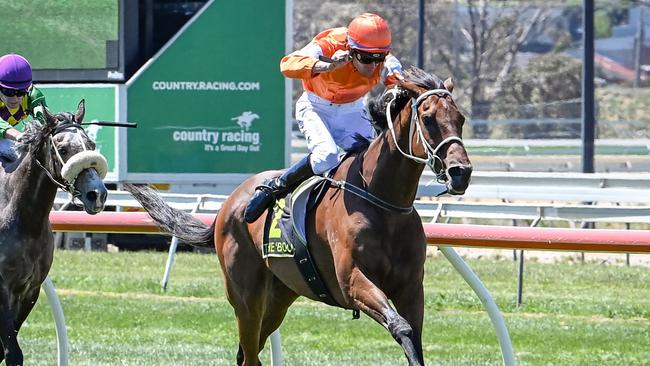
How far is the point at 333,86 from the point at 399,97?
0.63 meters

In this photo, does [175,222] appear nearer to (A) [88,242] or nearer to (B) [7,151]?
(B) [7,151]

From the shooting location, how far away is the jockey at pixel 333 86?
266 inches

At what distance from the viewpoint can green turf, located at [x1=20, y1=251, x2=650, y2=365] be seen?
926cm

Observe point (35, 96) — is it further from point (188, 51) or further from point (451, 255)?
→ point (188, 51)

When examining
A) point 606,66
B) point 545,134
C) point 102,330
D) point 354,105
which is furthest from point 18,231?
point 606,66

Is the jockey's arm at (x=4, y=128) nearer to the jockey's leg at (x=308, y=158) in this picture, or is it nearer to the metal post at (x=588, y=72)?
the jockey's leg at (x=308, y=158)

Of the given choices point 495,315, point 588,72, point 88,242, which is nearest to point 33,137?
point 495,315

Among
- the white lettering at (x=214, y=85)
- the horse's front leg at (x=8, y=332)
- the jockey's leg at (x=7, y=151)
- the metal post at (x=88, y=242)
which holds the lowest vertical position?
the metal post at (x=88, y=242)

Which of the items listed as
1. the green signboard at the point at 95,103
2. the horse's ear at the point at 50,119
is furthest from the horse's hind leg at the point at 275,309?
the green signboard at the point at 95,103

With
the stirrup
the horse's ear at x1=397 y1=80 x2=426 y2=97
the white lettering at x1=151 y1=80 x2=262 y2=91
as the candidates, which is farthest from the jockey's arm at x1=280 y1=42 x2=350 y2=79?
the white lettering at x1=151 y1=80 x2=262 y2=91

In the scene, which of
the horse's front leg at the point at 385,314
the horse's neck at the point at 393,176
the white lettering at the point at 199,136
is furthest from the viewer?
the white lettering at the point at 199,136

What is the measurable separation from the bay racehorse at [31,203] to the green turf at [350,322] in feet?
5.70

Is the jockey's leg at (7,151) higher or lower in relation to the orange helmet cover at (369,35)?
lower

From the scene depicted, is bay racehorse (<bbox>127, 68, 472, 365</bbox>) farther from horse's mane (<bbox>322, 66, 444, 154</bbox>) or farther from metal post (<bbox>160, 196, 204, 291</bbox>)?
metal post (<bbox>160, 196, 204, 291</bbox>)
